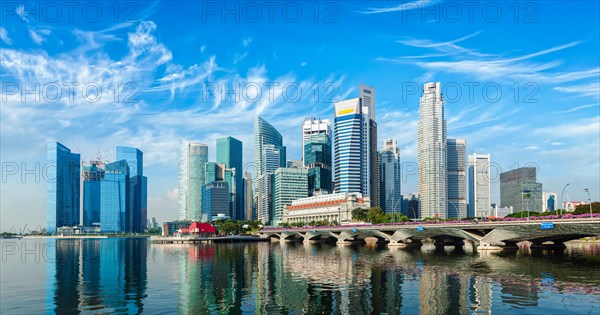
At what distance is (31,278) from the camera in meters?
78.2

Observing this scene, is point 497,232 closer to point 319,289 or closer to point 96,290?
point 319,289

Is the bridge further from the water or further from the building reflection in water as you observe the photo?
the building reflection in water

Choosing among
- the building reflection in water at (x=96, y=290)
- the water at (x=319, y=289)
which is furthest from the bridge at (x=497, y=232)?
the building reflection in water at (x=96, y=290)

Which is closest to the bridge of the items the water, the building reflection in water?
the water

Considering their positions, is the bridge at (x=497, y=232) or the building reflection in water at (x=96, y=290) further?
the bridge at (x=497, y=232)

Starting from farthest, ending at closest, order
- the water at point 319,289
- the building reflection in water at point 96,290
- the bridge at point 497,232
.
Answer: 1. the bridge at point 497,232
2. the building reflection in water at point 96,290
3. the water at point 319,289

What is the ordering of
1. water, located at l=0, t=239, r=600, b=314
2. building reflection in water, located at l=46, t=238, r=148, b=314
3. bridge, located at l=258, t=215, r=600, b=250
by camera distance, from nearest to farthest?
water, located at l=0, t=239, r=600, b=314
building reflection in water, located at l=46, t=238, r=148, b=314
bridge, located at l=258, t=215, r=600, b=250

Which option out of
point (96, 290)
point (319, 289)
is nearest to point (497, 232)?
point (319, 289)

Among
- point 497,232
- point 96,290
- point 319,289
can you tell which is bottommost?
point 96,290

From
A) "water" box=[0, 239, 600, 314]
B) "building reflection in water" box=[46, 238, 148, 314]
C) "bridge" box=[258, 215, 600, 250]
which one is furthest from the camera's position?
"bridge" box=[258, 215, 600, 250]

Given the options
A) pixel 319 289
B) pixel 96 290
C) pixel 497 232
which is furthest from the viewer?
pixel 497 232

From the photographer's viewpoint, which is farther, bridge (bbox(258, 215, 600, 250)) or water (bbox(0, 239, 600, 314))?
bridge (bbox(258, 215, 600, 250))

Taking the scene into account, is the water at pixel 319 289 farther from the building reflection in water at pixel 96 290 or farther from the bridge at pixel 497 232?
the bridge at pixel 497 232

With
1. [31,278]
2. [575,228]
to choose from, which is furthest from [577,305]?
[31,278]
